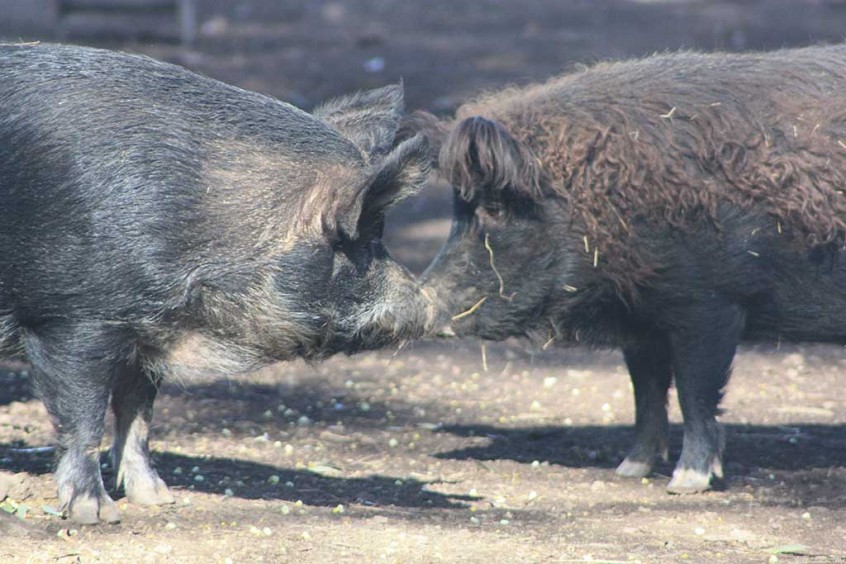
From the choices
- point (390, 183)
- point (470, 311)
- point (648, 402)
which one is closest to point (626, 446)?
point (648, 402)

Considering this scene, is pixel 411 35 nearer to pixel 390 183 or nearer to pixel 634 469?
pixel 634 469

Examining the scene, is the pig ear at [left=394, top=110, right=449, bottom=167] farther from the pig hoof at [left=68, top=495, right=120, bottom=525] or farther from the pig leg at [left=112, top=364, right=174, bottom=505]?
the pig hoof at [left=68, top=495, right=120, bottom=525]

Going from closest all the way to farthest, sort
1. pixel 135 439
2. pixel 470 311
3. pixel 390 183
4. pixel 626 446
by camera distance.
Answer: pixel 390 183
pixel 135 439
pixel 470 311
pixel 626 446

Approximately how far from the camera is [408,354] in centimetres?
829

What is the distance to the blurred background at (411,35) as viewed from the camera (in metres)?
14.1

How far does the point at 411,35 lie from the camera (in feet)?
57.3

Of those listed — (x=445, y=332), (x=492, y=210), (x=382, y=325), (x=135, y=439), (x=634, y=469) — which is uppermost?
(x=492, y=210)

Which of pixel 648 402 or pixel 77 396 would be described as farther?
pixel 648 402

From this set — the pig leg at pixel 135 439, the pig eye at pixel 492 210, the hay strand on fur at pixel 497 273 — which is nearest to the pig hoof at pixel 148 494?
the pig leg at pixel 135 439

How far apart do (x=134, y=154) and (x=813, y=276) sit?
9.52 feet

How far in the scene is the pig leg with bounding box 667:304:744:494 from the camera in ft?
18.5

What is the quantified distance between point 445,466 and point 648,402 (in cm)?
99

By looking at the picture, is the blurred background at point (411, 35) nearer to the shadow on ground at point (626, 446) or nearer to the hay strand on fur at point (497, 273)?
the shadow on ground at point (626, 446)

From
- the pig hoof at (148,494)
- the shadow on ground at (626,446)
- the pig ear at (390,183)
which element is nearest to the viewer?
the pig ear at (390,183)
